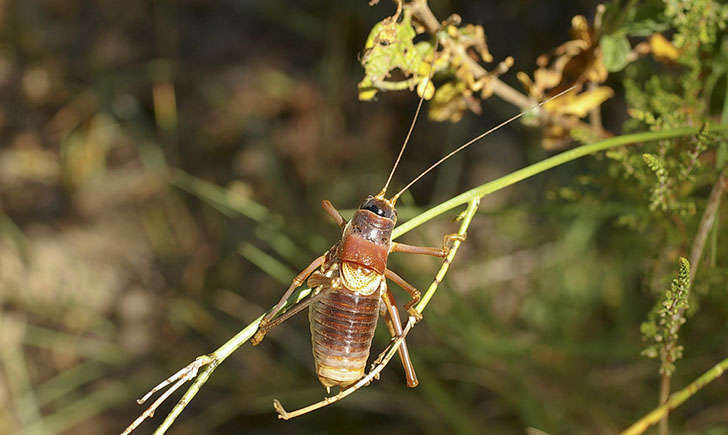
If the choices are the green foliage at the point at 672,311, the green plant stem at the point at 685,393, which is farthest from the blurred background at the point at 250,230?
the green foliage at the point at 672,311

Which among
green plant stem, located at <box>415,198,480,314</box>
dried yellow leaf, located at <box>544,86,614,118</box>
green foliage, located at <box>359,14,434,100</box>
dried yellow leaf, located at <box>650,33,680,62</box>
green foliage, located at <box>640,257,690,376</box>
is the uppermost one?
dried yellow leaf, located at <box>650,33,680,62</box>

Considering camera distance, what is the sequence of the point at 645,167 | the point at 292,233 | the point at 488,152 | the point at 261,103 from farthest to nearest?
the point at 261,103 < the point at 488,152 < the point at 292,233 < the point at 645,167

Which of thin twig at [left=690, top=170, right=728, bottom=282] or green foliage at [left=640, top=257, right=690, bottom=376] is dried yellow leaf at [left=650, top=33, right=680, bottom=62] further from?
green foliage at [left=640, top=257, right=690, bottom=376]

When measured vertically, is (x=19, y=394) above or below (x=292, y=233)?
below

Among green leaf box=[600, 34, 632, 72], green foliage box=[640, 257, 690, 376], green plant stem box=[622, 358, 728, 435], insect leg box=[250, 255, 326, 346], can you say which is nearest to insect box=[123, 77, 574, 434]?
insect leg box=[250, 255, 326, 346]

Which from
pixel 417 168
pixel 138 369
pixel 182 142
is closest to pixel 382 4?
pixel 417 168

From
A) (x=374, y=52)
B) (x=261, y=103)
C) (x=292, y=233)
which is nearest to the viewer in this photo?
(x=374, y=52)

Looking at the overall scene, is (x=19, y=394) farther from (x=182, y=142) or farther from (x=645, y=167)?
(x=645, y=167)
